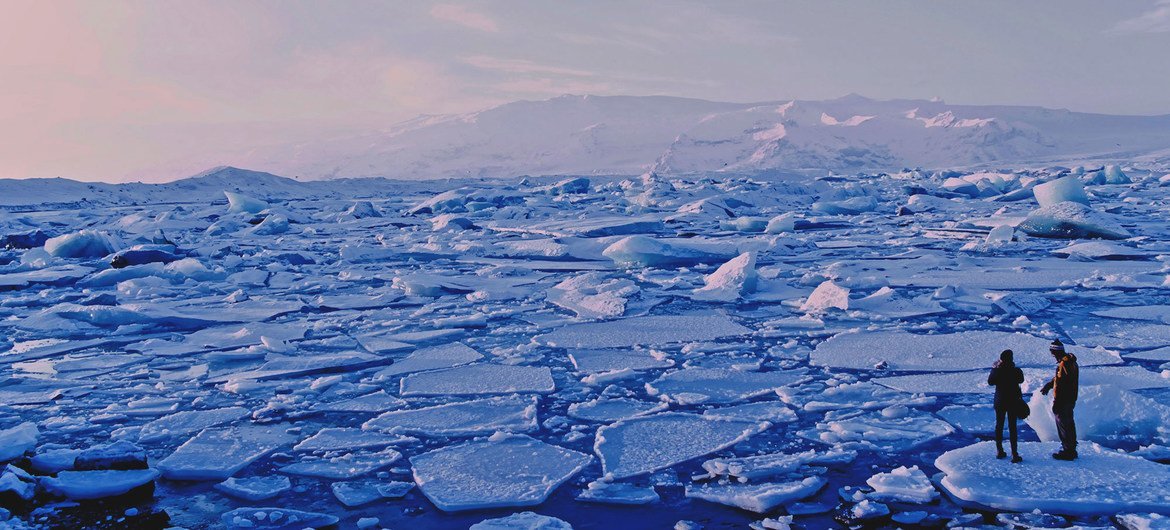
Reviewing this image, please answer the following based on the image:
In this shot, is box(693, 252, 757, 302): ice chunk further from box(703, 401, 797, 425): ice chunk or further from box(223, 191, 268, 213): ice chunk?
box(223, 191, 268, 213): ice chunk

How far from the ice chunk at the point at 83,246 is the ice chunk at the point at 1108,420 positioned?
11.7 metres

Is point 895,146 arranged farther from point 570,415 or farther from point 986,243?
point 570,415

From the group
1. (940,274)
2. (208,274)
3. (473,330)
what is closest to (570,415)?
(473,330)

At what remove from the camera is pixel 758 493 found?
3051 millimetres

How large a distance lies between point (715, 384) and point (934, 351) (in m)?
1.51

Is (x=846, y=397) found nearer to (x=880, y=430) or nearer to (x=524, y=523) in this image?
(x=880, y=430)

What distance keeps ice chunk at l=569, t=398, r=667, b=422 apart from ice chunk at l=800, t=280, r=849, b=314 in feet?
8.86

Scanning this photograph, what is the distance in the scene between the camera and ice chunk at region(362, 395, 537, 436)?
3949 millimetres

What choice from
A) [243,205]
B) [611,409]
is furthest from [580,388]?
[243,205]

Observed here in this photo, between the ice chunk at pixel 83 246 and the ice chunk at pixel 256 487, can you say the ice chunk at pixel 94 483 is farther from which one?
→ the ice chunk at pixel 83 246

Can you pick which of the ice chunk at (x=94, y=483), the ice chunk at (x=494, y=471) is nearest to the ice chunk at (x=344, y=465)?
the ice chunk at (x=494, y=471)

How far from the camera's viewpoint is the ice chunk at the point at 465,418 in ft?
13.0

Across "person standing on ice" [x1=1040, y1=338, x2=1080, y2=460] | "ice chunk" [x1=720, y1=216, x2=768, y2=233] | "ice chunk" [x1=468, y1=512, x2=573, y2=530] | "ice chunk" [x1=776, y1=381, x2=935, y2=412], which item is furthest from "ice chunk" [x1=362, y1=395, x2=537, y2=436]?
"ice chunk" [x1=720, y1=216, x2=768, y2=233]

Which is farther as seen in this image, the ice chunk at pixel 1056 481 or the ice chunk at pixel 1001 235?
the ice chunk at pixel 1001 235
